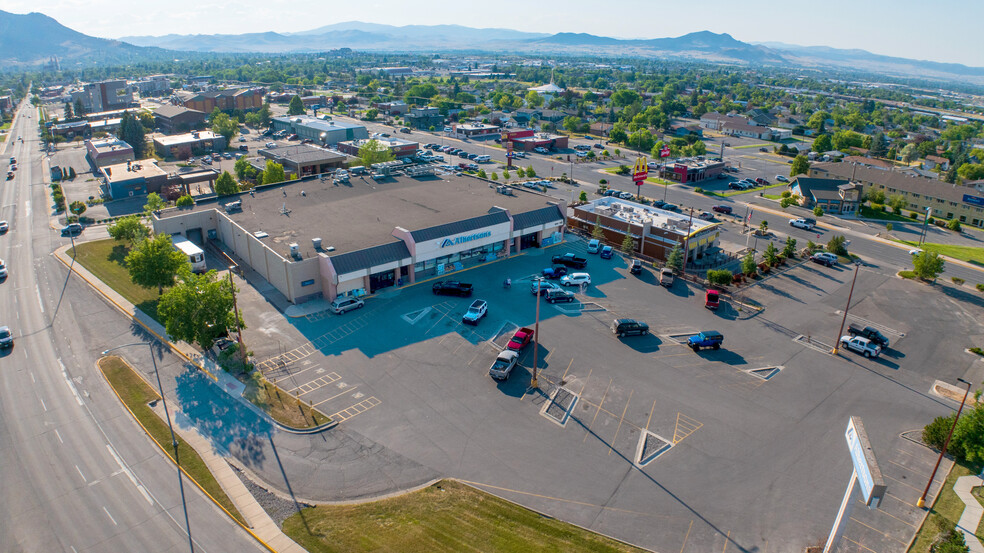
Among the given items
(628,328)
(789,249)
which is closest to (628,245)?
(789,249)

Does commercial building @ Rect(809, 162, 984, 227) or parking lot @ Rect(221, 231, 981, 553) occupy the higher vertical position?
commercial building @ Rect(809, 162, 984, 227)

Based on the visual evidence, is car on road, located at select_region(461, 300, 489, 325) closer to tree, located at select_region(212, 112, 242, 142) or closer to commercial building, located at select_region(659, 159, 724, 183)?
commercial building, located at select_region(659, 159, 724, 183)

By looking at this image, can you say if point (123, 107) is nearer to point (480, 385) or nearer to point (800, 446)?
point (480, 385)

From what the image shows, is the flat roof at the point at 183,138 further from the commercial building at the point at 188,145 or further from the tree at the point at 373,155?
the tree at the point at 373,155

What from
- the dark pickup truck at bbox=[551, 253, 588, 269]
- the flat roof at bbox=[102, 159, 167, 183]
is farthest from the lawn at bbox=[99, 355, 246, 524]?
the flat roof at bbox=[102, 159, 167, 183]

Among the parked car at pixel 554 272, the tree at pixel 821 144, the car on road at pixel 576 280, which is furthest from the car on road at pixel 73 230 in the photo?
the tree at pixel 821 144
